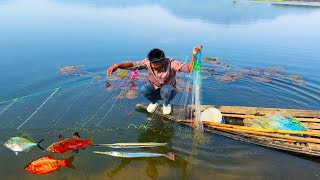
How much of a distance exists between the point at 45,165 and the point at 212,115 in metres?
3.11

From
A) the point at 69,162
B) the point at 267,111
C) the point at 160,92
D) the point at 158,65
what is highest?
the point at 158,65

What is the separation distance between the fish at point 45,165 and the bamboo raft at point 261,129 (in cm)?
226

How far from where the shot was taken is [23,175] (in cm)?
423

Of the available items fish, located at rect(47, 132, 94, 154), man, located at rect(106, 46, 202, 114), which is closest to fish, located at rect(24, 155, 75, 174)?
fish, located at rect(47, 132, 94, 154)

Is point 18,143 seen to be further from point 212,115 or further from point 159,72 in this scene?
point 212,115

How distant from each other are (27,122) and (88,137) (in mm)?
1387

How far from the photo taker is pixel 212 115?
5.82m

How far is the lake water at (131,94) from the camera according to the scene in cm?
461

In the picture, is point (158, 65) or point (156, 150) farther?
point (158, 65)

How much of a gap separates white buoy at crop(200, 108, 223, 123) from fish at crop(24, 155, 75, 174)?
2.61 m

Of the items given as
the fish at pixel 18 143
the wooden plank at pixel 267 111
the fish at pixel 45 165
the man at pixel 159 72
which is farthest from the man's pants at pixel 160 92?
the fish at pixel 18 143

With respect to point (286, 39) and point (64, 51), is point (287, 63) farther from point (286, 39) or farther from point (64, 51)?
point (64, 51)

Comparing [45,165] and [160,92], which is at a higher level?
[160,92]

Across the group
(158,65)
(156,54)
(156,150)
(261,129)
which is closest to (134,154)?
(156,150)
